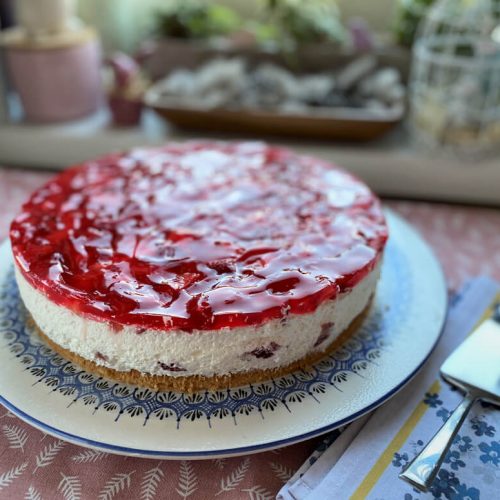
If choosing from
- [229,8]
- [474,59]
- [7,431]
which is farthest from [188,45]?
[7,431]

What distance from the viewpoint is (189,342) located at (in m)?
0.71

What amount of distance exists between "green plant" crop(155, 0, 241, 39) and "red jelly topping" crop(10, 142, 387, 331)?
619mm

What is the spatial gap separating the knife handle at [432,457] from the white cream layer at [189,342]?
182 mm

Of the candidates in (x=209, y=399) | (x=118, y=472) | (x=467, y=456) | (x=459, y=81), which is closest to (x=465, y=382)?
(x=467, y=456)

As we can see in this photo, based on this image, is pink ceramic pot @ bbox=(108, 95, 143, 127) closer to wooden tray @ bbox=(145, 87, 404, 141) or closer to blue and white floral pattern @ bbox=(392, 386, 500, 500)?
wooden tray @ bbox=(145, 87, 404, 141)

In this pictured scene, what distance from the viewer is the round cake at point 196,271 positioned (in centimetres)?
72

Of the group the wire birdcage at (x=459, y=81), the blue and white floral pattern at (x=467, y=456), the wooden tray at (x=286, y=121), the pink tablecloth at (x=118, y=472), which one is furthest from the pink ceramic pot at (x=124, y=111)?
the blue and white floral pattern at (x=467, y=456)

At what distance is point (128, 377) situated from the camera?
0.75 meters

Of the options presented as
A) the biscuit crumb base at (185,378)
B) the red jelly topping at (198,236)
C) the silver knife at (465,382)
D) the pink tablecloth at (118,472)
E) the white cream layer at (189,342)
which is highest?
the red jelly topping at (198,236)

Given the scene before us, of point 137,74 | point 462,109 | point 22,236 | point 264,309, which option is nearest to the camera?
point 264,309

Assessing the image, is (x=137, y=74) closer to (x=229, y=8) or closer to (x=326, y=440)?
(x=229, y=8)

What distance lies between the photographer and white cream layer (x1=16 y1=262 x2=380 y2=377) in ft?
2.34

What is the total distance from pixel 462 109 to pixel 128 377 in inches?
35.4

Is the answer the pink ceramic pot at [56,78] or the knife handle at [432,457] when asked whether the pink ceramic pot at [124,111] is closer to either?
the pink ceramic pot at [56,78]
